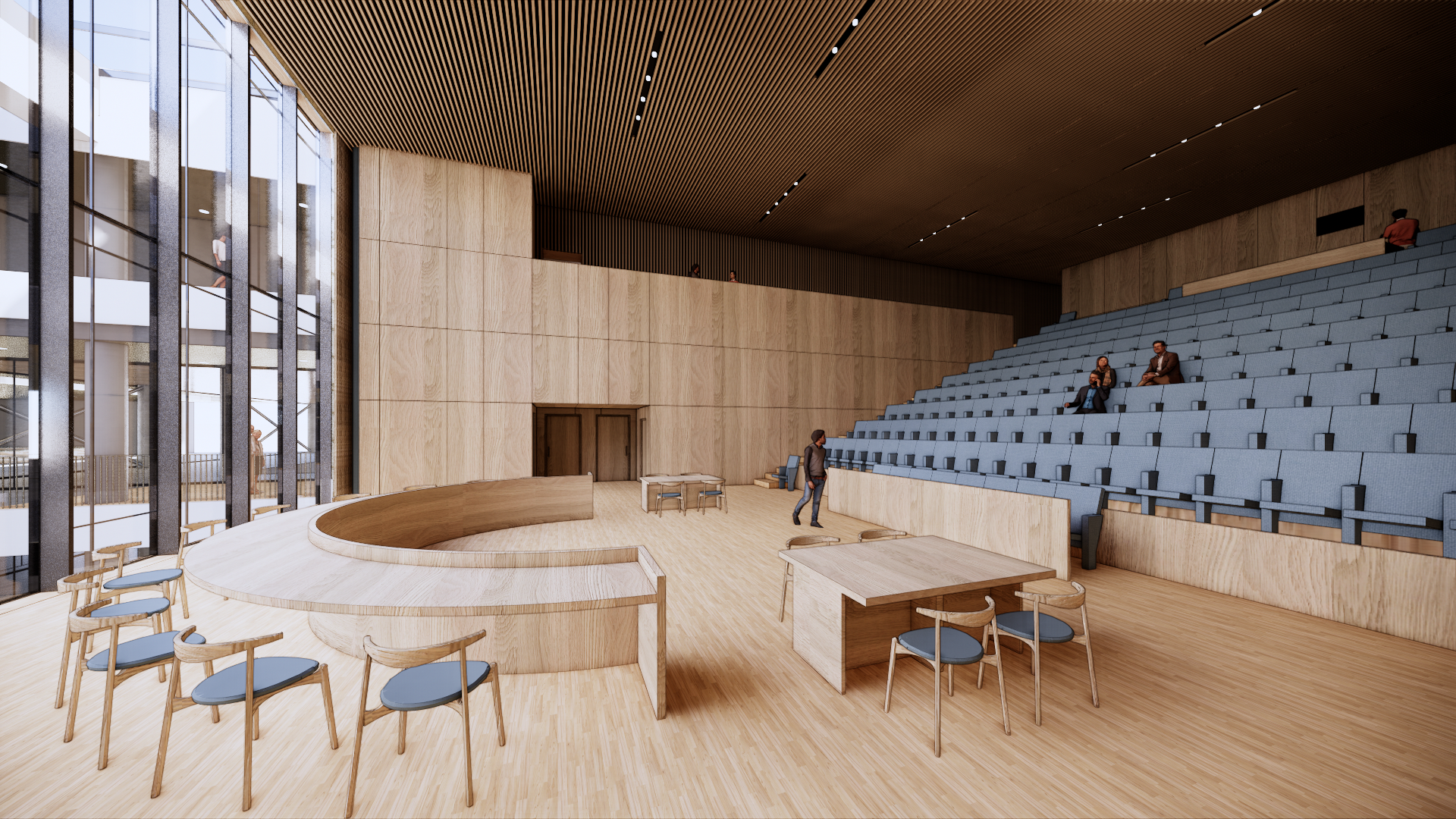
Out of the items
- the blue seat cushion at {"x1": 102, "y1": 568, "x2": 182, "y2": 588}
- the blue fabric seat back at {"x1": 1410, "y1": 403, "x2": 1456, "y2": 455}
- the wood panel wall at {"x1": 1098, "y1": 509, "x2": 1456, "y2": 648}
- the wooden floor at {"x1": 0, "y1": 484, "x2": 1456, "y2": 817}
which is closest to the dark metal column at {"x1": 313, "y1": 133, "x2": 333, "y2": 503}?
the wooden floor at {"x1": 0, "y1": 484, "x2": 1456, "y2": 817}

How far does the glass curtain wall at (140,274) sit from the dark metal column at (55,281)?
10mm

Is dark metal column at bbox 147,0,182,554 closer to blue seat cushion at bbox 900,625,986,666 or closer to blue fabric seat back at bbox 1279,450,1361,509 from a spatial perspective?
blue seat cushion at bbox 900,625,986,666

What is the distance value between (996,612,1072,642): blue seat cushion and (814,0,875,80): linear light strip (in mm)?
5447

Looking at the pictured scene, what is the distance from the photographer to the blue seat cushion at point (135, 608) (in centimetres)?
228

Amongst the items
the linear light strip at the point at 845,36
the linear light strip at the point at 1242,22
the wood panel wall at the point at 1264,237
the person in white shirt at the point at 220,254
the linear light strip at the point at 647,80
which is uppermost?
the linear light strip at the point at 845,36

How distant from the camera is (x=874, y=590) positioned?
223 centimetres

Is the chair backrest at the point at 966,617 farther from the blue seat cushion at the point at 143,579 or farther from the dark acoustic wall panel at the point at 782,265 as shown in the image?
the dark acoustic wall panel at the point at 782,265

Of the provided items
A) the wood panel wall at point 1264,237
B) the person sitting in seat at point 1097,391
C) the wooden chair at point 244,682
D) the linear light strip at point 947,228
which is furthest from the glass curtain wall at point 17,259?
the wood panel wall at point 1264,237

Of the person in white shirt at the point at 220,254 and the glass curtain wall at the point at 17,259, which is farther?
the person in white shirt at the point at 220,254

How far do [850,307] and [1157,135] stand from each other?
17.6 feet

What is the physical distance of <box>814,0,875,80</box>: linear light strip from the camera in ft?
16.5

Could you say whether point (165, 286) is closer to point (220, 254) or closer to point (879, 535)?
point (220, 254)

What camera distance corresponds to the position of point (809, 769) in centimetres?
186

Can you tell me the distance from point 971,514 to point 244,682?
16.0 feet
